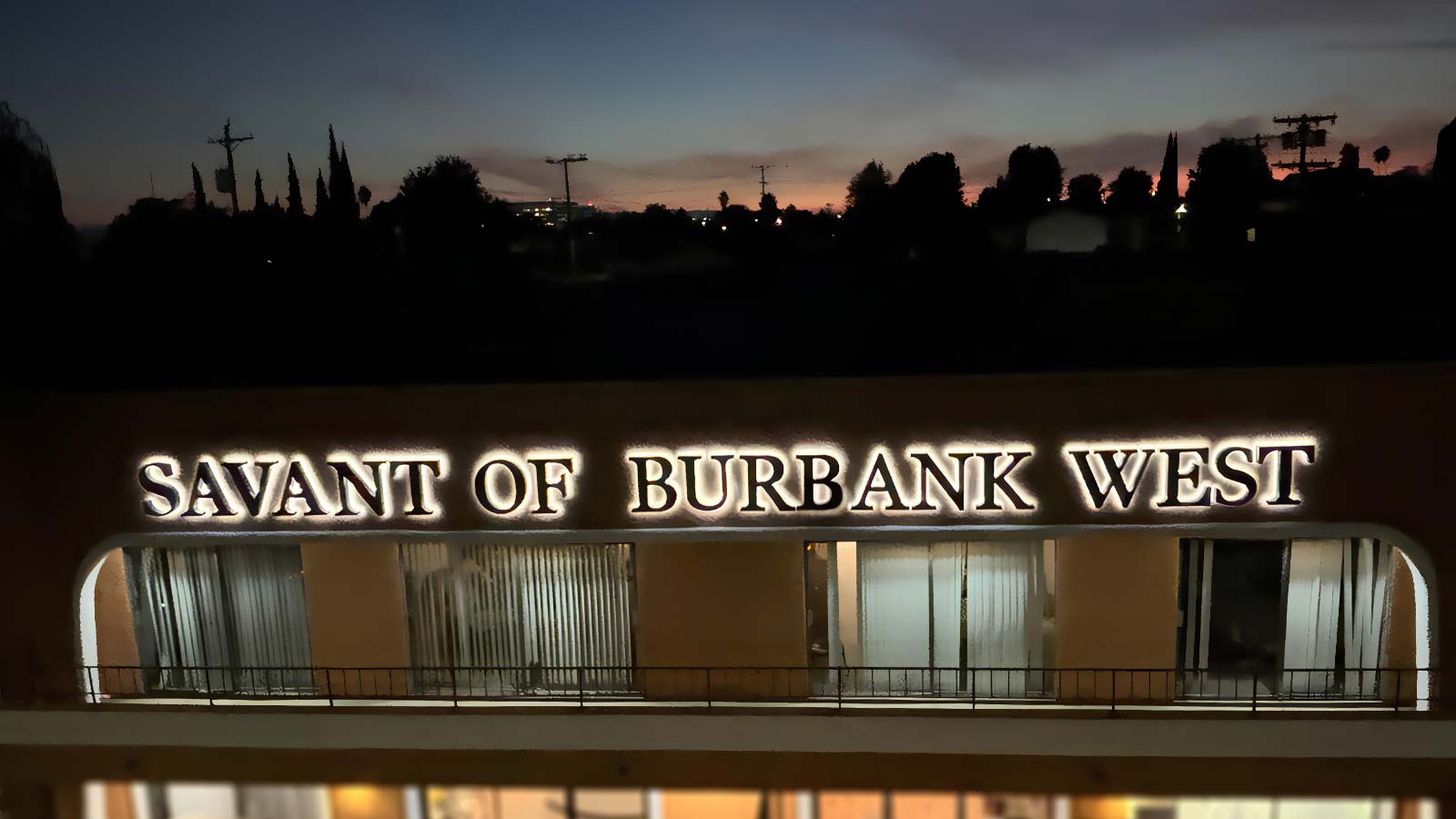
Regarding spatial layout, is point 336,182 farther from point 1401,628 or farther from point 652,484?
point 1401,628

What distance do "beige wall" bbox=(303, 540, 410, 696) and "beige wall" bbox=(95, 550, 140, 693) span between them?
238cm

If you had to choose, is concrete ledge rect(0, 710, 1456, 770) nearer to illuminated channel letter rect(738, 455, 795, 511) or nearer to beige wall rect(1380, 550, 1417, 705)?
beige wall rect(1380, 550, 1417, 705)

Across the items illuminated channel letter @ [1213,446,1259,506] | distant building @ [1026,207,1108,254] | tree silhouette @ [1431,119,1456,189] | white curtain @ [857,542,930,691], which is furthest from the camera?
tree silhouette @ [1431,119,1456,189]

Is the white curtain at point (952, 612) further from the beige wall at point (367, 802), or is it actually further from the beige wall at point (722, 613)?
the beige wall at point (367, 802)

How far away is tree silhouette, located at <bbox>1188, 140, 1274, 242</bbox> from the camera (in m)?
21.5

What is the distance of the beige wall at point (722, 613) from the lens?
37.9 ft

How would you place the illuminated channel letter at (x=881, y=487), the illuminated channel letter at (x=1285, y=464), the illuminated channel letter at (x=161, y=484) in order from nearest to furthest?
the illuminated channel letter at (x=1285, y=464)
the illuminated channel letter at (x=881, y=487)
the illuminated channel letter at (x=161, y=484)

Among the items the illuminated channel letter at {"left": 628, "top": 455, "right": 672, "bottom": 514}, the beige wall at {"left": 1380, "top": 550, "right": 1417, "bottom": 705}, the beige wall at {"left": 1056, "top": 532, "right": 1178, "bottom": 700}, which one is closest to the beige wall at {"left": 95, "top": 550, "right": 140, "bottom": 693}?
the illuminated channel letter at {"left": 628, "top": 455, "right": 672, "bottom": 514}

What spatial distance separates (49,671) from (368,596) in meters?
3.92

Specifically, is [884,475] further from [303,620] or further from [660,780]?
[303,620]

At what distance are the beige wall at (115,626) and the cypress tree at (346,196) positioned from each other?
18465mm

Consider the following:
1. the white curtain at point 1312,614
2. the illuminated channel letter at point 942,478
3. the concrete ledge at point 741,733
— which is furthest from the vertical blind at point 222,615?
the white curtain at point 1312,614

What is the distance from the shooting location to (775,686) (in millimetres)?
11688

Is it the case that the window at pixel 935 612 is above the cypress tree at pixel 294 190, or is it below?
below
